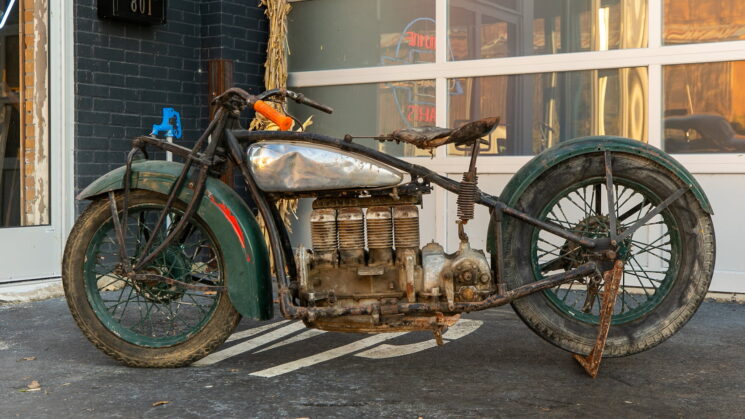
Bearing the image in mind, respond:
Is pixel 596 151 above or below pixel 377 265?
above

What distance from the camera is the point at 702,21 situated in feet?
20.2

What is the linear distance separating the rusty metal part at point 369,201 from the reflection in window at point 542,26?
295cm

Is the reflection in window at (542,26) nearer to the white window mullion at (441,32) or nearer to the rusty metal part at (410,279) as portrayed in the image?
the white window mullion at (441,32)

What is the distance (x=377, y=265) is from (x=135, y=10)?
142 inches

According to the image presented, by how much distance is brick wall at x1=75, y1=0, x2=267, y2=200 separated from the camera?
661 cm

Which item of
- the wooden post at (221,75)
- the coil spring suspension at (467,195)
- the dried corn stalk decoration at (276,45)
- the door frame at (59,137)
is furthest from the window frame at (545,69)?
the coil spring suspension at (467,195)

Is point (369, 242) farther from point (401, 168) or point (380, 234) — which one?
point (401, 168)

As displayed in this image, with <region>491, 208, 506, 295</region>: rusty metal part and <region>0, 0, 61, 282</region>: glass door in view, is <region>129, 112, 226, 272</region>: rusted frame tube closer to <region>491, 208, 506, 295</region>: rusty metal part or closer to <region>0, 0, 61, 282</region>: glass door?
<region>491, 208, 506, 295</region>: rusty metal part

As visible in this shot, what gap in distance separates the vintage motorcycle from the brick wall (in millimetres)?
2505

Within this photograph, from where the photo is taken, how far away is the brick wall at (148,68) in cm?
661

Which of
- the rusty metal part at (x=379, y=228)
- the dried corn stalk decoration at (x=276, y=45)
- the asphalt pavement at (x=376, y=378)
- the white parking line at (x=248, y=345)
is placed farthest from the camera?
the dried corn stalk decoration at (x=276, y=45)

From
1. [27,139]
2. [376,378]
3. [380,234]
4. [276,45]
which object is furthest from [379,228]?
[276,45]

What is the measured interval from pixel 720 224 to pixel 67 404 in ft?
14.0

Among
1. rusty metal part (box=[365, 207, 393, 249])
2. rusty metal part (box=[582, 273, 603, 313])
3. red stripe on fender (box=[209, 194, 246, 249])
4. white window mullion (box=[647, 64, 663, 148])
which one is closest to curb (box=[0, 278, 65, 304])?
red stripe on fender (box=[209, 194, 246, 249])
